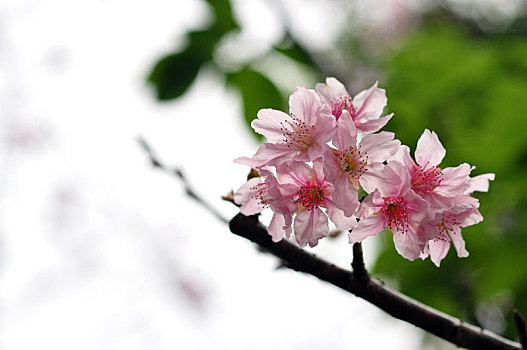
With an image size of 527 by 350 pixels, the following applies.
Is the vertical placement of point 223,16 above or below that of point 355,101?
below

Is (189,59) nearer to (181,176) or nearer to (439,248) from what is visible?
(181,176)

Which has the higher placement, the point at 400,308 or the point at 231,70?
the point at 400,308

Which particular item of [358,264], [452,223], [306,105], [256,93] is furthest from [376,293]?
[256,93]

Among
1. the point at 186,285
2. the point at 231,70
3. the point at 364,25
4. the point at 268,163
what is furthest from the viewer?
the point at 186,285

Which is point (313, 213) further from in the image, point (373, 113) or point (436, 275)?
point (436, 275)

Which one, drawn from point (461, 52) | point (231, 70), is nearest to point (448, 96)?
point (461, 52)

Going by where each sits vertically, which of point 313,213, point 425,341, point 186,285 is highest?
point 313,213

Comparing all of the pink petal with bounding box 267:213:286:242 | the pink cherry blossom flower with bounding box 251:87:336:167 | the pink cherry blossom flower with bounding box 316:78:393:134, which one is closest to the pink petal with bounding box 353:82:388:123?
the pink cherry blossom flower with bounding box 316:78:393:134
